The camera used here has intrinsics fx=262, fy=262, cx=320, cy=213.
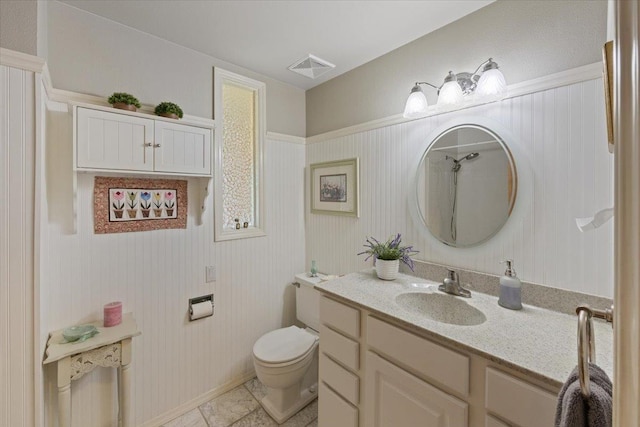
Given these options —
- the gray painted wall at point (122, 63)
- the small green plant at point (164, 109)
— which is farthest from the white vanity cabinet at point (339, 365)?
the gray painted wall at point (122, 63)

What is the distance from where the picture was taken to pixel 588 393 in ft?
1.82

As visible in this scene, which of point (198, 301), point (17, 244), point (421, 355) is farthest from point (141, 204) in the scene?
point (421, 355)

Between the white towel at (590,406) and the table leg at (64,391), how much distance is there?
1936 millimetres

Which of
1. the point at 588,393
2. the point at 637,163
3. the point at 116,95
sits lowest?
the point at 588,393

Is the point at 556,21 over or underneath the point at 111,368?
over

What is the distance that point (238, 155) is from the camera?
218cm

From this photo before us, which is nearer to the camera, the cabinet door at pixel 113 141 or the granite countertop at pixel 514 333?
the granite countertop at pixel 514 333

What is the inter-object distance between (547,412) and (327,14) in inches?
77.8

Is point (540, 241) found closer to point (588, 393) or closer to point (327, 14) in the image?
point (588, 393)

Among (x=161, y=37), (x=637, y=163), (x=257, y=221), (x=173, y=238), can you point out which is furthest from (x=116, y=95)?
(x=637, y=163)

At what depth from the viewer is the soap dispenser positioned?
1.21m

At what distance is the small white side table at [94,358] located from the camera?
128cm

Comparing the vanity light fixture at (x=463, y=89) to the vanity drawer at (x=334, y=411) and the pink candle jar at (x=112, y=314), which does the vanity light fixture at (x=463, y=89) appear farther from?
the pink candle jar at (x=112, y=314)

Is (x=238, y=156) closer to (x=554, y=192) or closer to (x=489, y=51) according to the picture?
(x=489, y=51)
